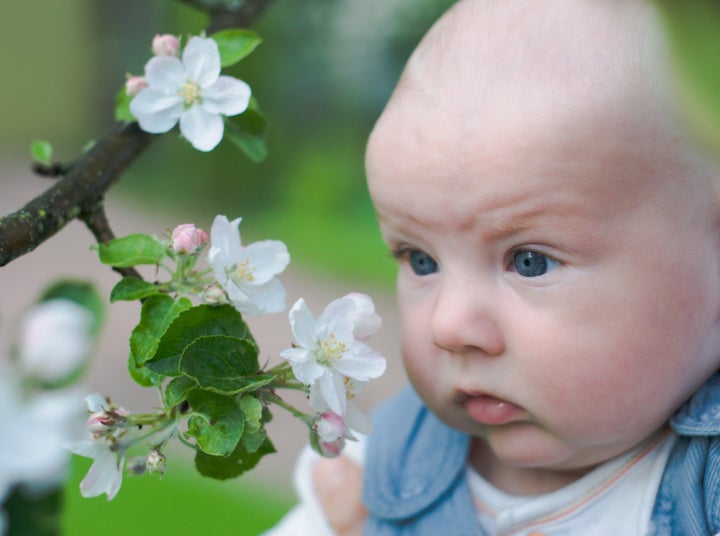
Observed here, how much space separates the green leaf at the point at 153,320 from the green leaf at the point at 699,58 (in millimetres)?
502

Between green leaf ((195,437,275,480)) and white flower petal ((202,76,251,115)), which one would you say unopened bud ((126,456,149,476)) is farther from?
white flower petal ((202,76,251,115))

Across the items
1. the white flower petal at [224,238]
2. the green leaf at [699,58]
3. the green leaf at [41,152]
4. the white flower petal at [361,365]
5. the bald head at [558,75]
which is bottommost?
the green leaf at [41,152]

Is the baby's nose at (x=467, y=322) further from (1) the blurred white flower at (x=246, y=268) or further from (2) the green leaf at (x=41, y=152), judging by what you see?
(2) the green leaf at (x=41, y=152)

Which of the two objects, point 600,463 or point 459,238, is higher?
point 459,238

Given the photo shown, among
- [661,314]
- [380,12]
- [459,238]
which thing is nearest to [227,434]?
[459,238]

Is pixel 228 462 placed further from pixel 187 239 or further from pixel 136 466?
pixel 187 239

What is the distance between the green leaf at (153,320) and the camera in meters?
0.95

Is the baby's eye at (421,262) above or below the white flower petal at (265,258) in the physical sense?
below

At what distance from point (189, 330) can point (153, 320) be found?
4cm

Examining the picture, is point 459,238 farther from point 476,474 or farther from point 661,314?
point 476,474

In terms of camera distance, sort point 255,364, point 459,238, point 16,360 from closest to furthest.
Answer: point 16,360 < point 255,364 < point 459,238

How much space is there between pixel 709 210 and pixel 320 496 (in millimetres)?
615

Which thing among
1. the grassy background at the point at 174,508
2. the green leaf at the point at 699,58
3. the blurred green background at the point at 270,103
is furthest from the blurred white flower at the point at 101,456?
the blurred green background at the point at 270,103

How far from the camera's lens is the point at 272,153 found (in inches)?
210
